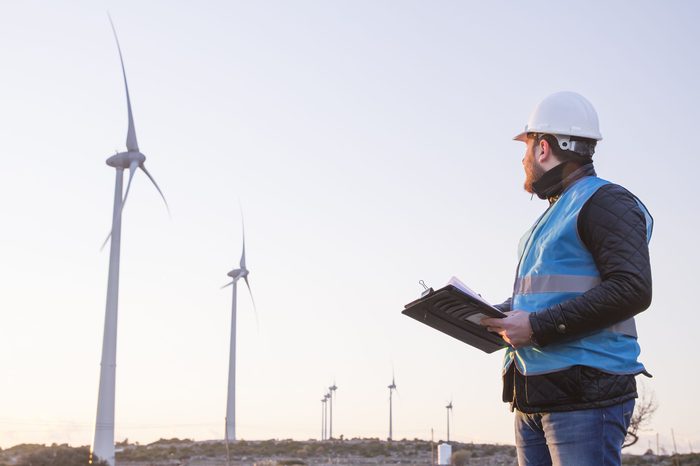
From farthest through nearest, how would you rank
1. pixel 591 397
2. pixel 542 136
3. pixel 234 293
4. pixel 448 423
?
1. pixel 448 423
2. pixel 234 293
3. pixel 542 136
4. pixel 591 397

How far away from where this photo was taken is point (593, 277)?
431cm

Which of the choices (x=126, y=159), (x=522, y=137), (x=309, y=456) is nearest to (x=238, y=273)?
(x=309, y=456)

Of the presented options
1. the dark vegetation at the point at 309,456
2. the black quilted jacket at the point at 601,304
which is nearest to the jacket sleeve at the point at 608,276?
the black quilted jacket at the point at 601,304

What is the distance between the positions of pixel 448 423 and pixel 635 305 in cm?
8666

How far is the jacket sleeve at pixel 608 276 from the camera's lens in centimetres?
411

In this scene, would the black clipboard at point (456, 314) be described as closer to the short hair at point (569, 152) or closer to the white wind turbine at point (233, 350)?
the short hair at point (569, 152)

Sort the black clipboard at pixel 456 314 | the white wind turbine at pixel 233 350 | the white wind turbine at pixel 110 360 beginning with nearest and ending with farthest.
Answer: the black clipboard at pixel 456 314 < the white wind turbine at pixel 110 360 < the white wind turbine at pixel 233 350

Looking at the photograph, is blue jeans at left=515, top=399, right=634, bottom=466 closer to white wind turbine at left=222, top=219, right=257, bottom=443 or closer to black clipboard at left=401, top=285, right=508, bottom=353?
black clipboard at left=401, top=285, right=508, bottom=353

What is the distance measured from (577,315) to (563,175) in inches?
31.9

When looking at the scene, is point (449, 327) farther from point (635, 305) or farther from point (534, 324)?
point (635, 305)

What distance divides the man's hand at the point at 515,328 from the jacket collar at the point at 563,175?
26.4 inches

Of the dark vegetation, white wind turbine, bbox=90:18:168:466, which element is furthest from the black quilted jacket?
white wind turbine, bbox=90:18:168:466

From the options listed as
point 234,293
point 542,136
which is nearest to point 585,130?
point 542,136

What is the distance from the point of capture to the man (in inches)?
161
